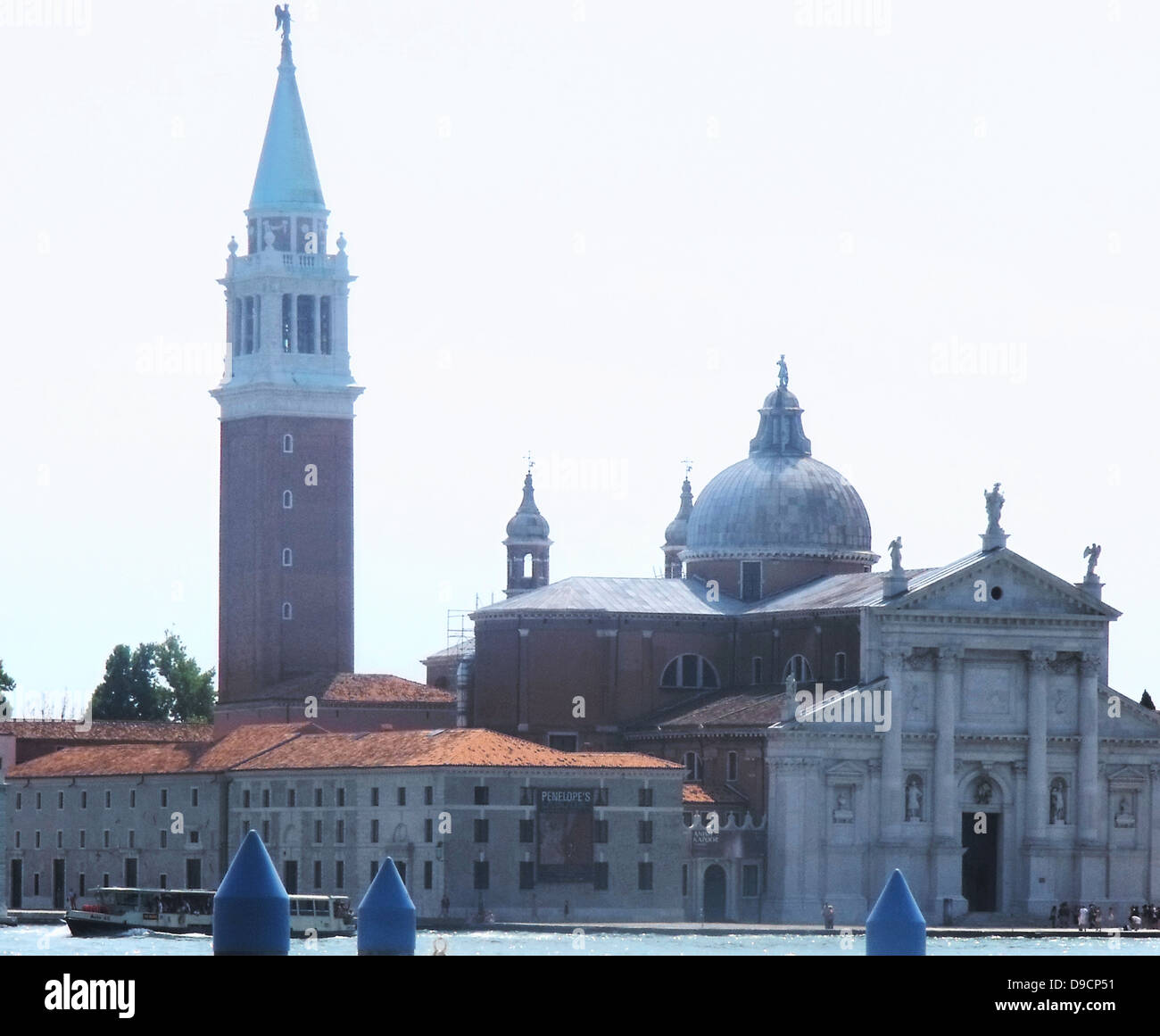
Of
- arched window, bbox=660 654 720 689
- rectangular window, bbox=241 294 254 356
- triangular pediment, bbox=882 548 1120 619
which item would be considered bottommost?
arched window, bbox=660 654 720 689

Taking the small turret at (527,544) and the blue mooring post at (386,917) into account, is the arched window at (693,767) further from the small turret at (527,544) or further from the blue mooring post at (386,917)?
the blue mooring post at (386,917)

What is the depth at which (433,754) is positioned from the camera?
91.1 m

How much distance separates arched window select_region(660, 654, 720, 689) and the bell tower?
440 inches

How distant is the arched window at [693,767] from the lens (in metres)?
97.3

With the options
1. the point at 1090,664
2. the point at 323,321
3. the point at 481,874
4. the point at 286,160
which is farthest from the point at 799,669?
the point at 286,160

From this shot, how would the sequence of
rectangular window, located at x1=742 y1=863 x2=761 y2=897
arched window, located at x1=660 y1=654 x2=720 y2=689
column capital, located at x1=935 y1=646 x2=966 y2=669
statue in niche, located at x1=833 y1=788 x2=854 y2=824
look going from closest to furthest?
rectangular window, located at x1=742 y1=863 x2=761 y2=897 < statue in niche, located at x1=833 y1=788 x2=854 y2=824 < column capital, located at x1=935 y1=646 x2=966 y2=669 < arched window, located at x1=660 y1=654 x2=720 y2=689

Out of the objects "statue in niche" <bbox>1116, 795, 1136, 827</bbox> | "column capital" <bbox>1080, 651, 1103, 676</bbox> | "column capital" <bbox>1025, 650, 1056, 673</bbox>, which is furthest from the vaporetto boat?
"statue in niche" <bbox>1116, 795, 1136, 827</bbox>

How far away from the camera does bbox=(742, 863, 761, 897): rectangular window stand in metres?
93.8

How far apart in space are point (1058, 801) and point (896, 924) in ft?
137

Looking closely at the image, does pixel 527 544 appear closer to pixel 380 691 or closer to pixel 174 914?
pixel 380 691

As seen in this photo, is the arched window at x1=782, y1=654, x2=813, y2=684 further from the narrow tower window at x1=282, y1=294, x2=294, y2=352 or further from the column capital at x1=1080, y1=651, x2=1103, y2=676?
the narrow tower window at x1=282, y1=294, x2=294, y2=352
